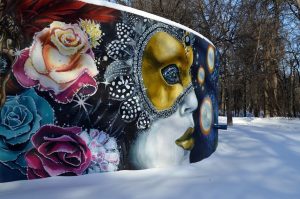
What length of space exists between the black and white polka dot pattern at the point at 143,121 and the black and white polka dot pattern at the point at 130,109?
10 cm

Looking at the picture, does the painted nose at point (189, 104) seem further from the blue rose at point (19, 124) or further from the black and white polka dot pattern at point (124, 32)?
the blue rose at point (19, 124)

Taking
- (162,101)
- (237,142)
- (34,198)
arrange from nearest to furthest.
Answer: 1. (34,198)
2. (162,101)
3. (237,142)

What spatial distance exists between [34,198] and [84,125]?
5.53 feet

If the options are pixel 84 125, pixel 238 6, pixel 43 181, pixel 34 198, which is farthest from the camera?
pixel 238 6

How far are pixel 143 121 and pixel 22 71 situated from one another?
2.24 metres

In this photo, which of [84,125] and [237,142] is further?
[237,142]

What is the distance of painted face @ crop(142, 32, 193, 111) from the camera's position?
731 cm

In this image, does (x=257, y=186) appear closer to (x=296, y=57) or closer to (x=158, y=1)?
(x=158, y=1)

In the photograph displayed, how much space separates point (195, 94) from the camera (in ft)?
27.7

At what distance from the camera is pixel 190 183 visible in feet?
20.1

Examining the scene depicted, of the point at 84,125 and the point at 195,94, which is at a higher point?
the point at 195,94

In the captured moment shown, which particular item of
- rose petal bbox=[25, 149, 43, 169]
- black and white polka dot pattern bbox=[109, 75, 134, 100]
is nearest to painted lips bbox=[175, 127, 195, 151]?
black and white polka dot pattern bbox=[109, 75, 134, 100]

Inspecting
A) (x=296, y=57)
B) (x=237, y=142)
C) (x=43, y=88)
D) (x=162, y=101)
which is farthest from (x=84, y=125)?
(x=296, y=57)

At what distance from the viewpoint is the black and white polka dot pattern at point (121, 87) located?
6.85m
